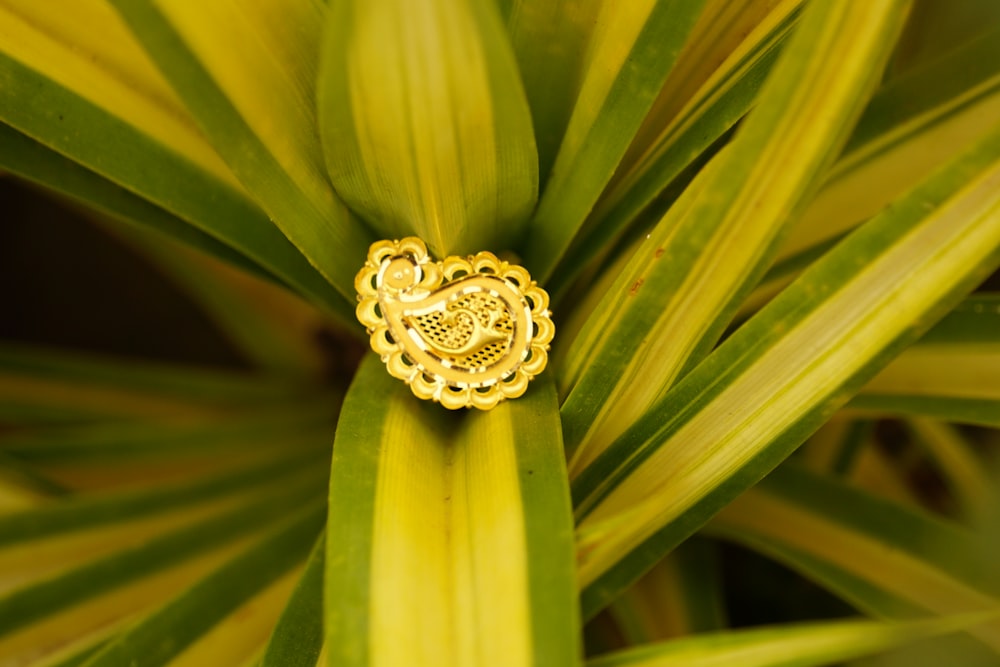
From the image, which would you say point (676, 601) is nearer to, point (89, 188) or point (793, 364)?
point (793, 364)

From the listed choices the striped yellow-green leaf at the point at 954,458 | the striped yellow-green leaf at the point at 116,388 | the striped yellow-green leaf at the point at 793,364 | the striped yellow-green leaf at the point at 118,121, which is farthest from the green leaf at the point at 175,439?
the striped yellow-green leaf at the point at 954,458

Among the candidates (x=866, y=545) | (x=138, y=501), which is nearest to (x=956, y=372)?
(x=866, y=545)

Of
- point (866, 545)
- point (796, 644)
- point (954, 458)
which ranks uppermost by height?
point (954, 458)

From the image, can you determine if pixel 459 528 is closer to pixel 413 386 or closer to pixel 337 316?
pixel 413 386

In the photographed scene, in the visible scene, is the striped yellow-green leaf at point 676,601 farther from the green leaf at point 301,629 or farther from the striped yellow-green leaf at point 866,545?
the green leaf at point 301,629

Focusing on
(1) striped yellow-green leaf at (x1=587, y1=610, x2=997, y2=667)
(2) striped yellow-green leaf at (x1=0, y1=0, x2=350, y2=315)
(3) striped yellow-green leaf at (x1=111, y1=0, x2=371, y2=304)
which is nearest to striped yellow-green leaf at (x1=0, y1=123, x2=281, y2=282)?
(2) striped yellow-green leaf at (x1=0, y1=0, x2=350, y2=315)

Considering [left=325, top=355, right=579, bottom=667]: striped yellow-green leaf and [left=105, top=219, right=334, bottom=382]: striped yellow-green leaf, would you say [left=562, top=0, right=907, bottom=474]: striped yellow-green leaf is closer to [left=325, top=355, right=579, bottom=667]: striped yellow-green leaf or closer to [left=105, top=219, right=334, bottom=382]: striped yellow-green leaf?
[left=325, top=355, right=579, bottom=667]: striped yellow-green leaf
